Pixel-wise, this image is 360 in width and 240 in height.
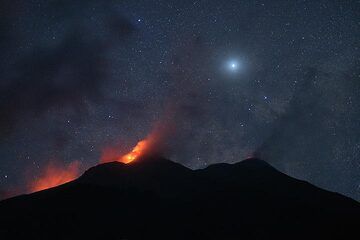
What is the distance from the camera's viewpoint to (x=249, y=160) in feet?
343

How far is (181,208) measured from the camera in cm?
6956

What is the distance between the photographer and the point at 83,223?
63625mm

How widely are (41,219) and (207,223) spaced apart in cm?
3063

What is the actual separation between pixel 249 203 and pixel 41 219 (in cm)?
3981

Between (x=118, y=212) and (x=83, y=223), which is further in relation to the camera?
(x=118, y=212)

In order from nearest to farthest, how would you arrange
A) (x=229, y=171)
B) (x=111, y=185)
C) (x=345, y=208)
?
(x=345, y=208)
(x=111, y=185)
(x=229, y=171)

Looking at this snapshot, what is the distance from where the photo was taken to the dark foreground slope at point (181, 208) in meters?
58.5

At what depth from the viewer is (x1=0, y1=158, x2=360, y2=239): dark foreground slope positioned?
58.5 meters

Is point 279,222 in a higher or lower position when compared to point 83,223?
lower

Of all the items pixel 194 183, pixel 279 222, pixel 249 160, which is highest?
pixel 249 160

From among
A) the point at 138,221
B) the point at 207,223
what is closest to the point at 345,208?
the point at 207,223

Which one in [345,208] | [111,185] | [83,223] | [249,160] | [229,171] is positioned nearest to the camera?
[83,223]

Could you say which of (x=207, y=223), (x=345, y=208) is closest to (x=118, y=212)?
(x=207, y=223)

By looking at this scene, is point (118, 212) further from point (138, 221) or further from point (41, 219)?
point (41, 219)
